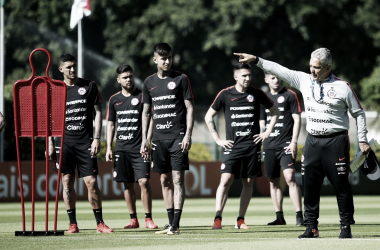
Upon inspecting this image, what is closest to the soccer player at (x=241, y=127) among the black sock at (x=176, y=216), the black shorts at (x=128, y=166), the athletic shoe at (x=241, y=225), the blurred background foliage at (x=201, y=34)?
the athletic shoe at (x=241, y=225)

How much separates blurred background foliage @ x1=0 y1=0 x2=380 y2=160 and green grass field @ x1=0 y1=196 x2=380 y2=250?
20.3 m

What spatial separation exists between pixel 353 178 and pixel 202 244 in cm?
1428

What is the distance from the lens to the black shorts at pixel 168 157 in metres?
10.4

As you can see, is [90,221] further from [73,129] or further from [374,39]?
[374,39]

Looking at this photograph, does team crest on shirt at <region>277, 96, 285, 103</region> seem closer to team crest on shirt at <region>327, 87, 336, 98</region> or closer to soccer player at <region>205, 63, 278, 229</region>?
soccer player at <region>205, 63, 278, 229</region>

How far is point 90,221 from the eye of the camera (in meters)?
13.4

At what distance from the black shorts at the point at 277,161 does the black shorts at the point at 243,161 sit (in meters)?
0.88

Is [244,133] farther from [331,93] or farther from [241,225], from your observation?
[331,93]

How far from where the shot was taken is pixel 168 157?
1064 centimetres

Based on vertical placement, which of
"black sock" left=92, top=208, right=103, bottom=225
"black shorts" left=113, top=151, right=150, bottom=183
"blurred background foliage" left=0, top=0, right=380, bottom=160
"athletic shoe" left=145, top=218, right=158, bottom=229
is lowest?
"athletic shoe" left=145, top=218, right=158, bottom=229

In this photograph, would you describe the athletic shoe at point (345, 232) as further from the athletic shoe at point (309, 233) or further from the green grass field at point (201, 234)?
the athletic shoe at point (309, 233)

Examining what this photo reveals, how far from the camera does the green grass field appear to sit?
8664 mm

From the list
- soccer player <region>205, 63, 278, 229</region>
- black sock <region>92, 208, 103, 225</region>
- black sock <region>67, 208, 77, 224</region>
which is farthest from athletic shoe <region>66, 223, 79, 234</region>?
soccer player <region>205, 63, 278, 229</region>

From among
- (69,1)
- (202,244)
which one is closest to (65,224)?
(202,244)
